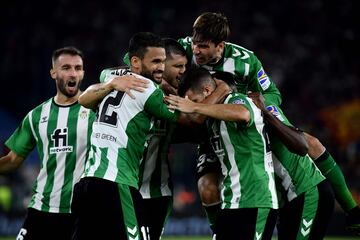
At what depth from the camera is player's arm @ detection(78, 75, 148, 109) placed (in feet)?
18.4

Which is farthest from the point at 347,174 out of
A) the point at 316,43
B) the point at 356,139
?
the point at 316,43

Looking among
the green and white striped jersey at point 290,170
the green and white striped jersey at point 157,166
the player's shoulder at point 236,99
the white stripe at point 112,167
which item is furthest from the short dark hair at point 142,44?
the green and white striped jersey at point 290,170

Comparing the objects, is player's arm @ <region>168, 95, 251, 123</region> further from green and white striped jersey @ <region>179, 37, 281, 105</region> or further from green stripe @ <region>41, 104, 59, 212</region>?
green stripe @ <region>41, 104, 59, 212</region>

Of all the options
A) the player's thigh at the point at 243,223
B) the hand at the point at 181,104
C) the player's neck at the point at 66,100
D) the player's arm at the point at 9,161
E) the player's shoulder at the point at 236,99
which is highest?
the player's shoulder at the point at 236,99

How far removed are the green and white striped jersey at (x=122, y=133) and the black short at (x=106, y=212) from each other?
0.25 feet

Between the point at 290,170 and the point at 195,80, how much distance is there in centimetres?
120

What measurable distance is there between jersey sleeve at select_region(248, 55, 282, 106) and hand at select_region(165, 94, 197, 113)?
1346 millimetres

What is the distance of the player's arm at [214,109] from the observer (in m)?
5.55

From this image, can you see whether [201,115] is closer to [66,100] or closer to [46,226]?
[66,100]

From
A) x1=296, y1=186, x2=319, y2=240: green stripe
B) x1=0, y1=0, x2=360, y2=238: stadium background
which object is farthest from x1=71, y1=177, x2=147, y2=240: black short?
x1=0, y1=0, x2=360, y2=238: stadium background

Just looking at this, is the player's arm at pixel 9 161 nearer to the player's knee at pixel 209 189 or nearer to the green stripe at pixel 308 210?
the player's knee at pixel 209 189

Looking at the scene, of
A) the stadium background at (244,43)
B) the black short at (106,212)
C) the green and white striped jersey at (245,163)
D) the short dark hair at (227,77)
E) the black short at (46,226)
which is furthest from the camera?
the stadium background at (244,43)

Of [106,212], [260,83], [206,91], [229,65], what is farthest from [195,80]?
[106,212]

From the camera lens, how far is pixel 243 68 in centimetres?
685
